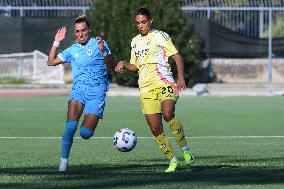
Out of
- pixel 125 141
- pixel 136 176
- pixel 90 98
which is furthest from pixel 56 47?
pixel 136 176

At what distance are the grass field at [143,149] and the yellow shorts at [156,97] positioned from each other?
0.75 metres

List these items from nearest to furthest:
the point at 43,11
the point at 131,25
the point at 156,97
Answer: the point at 156,97, the point at 131,25, the point at 43,11

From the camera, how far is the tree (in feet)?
125

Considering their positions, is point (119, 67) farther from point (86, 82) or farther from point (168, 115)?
point (168, 115)

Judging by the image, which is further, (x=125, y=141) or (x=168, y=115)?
(x=125, y=141)

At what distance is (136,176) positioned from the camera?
40.3 feet

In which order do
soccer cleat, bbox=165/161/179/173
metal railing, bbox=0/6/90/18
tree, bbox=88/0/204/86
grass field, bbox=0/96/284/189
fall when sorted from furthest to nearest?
metal railing, bbox=0/6/90/18 < tree, bbox=88/0/204/86 < soccer cleat, bbox=165/161/179/173 < grass field, bbox=0/96/284/189

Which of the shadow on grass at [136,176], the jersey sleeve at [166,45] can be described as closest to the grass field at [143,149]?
the shadow on grass at [136,176]

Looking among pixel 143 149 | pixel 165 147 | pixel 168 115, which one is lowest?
pixel 143 149

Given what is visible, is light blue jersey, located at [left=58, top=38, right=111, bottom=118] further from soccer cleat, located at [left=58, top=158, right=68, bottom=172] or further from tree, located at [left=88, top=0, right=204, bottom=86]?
tree, located at [left=88, top=0, right=204, bottom=86]

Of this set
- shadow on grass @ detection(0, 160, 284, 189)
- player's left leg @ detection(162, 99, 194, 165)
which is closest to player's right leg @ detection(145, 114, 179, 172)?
player's left leg @ detection(162, 99, 194, 165)

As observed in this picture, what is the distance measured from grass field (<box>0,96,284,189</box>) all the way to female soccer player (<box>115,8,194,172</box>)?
47cm

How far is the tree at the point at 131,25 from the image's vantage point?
38219mm

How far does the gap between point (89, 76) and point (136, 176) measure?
2025 mm
